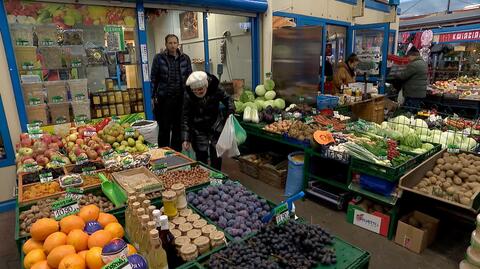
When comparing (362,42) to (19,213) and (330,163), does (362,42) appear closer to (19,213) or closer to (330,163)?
(330,163)

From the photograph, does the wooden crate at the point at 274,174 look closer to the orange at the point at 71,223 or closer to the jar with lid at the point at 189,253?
the jar with lid at the point at 189,253

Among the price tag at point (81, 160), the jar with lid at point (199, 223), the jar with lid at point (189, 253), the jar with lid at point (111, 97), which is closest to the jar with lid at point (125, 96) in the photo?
the jar with lid at point (111, 97)

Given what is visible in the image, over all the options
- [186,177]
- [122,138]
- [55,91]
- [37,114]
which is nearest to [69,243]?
[186,177]

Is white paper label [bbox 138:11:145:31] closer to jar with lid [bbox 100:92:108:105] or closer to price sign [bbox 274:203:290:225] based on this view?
jar with lid [bbox 100:92:108:105]

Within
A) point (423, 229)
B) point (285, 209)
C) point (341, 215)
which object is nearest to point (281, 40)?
point (341, 215)

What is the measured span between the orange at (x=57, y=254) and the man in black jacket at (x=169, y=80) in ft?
11.3

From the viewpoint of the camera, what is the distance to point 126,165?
2688 millimetres

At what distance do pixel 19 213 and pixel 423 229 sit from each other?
3.37 m

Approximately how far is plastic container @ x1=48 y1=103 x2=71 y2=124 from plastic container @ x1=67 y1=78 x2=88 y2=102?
148 millimetres

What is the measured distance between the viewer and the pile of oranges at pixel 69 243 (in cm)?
139

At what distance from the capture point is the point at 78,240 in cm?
154

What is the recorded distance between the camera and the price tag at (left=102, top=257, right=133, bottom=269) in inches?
47.3

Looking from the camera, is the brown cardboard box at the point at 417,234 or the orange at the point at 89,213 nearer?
→ the orange at the point at 89,213

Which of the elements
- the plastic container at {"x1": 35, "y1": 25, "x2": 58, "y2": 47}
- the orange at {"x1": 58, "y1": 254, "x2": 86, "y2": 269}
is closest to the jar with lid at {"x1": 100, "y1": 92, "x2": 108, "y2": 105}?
the plastic container at {"x1": 35, "y1": 25, "x2": 58, "y2": 47}
